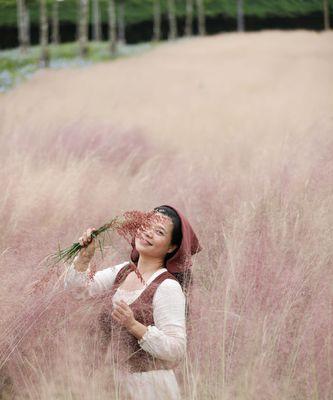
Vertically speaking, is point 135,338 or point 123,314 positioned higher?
point 123,314

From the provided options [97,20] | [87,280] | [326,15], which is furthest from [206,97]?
[97,20]

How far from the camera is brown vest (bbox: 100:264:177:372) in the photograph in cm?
192

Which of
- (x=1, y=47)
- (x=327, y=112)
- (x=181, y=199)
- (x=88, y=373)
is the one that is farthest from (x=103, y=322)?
(x=1, y=47)

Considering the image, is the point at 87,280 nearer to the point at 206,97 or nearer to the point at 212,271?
the point at 212,271

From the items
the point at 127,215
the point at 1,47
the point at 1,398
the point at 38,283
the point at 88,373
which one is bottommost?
the point at 1,398

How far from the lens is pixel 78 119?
219 inches

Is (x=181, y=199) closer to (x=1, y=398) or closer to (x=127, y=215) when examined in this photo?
(x=127, y=215)

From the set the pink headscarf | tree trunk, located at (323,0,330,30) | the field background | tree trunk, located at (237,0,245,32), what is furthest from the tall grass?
tree trunk, located at (237,0,245,32)

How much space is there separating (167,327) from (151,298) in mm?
127

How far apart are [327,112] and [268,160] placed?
134 cm

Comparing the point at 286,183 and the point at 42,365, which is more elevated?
the point at 286,183

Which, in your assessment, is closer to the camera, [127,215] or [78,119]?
[127,215]

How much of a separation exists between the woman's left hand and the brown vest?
1.9 inches

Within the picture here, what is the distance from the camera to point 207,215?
3080 mm
